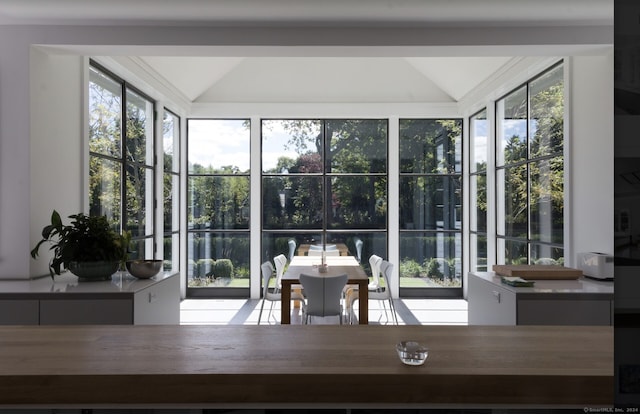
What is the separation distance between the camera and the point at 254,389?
1.21 metres

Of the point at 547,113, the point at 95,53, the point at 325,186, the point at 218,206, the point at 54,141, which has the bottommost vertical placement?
the point at 218,206

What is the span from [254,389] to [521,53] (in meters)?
3.66

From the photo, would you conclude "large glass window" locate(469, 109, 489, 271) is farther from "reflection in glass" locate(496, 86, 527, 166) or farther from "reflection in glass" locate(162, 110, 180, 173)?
"reflection in glass" locate(162, 110, 180, 173)

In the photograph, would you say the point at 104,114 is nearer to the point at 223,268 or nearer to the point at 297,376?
the point at 223,268

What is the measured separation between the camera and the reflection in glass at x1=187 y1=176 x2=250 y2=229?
7.26 m

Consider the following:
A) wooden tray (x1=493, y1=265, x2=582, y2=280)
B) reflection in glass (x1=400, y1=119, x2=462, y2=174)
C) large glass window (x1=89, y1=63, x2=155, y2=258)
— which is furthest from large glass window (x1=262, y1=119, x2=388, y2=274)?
wooden tray (x1=493, y1=265, x2=582, y2=280)

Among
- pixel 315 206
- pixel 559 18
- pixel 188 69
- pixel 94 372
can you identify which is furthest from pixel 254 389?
pixel 315 206

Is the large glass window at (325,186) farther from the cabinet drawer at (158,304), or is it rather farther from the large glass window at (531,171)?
the cabinet drawer at (158,304)

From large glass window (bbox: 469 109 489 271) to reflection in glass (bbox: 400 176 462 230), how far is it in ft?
1.01

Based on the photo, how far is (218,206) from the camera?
23.9ft

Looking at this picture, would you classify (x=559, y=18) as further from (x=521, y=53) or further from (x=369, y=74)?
(x=369, y=74)

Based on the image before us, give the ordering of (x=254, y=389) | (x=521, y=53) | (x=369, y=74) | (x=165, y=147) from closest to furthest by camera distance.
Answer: (x=254, y=389) < (x=521, y=53) < (x=165, y=147) < (x=369, y=74)

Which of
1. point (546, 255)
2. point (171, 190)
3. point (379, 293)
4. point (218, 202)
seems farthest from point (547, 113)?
point (171, 190)

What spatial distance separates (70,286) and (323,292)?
207cm
